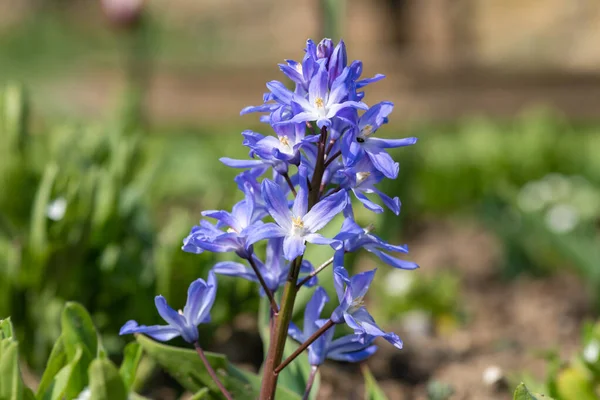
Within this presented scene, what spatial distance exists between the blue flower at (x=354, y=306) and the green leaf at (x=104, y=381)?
0.32m

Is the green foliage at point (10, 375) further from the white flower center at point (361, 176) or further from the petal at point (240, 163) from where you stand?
the white flower center at point (361, 176)

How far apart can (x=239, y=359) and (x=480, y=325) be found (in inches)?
46.1

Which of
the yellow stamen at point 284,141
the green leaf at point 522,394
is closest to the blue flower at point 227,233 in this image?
the yellow stamen at point 284,141

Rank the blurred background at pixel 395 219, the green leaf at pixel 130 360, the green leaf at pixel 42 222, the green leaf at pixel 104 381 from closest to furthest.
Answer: the green leaf at pixel 104 381, the green leaf at pixel 130 360, the green leaf at pixel 42 222, the blurred background at pixel 395 219

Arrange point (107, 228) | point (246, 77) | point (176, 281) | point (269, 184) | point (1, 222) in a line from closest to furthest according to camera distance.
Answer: point (269, 184)
point (176, 281)
point (107, 228)
point (1, 222)
point (246, 77)

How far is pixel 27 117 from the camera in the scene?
7.70 ft

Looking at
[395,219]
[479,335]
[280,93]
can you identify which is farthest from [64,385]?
[395,219]

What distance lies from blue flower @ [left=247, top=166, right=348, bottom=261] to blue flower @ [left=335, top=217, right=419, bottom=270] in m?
0.02

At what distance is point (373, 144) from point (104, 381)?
1.61 ft

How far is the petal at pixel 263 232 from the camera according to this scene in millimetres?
1084

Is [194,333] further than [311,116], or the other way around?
[194,333]

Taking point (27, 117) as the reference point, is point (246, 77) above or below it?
below

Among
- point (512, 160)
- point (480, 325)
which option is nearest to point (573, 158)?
point (512, 160)

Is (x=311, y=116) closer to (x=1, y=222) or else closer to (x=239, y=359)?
(x=239, y=359)
